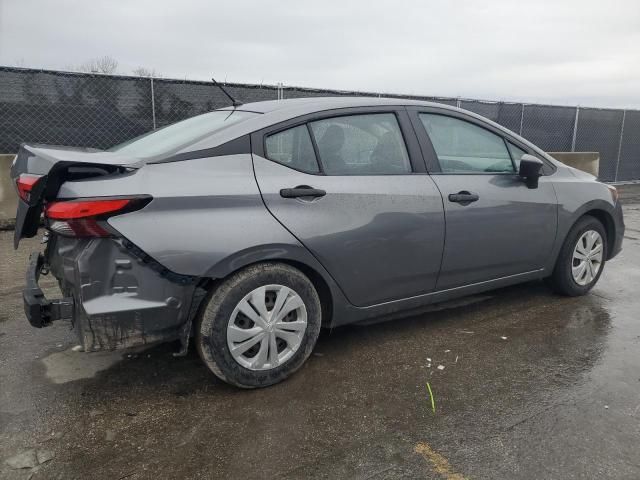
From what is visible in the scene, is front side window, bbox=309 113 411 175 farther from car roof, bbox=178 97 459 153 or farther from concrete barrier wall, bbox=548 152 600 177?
concrete barrier wall, bbox=548 152 600 177

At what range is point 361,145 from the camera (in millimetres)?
2980

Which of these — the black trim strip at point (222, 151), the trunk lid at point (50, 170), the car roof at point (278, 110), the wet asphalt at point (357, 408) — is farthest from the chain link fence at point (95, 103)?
the black trim strip at point (222, 151)

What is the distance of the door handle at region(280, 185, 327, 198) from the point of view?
8.53ft

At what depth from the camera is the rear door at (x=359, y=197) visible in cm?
265

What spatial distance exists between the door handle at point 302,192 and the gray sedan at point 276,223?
0.01 meters

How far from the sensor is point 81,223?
221 centimetres

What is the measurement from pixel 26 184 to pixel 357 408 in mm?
1994

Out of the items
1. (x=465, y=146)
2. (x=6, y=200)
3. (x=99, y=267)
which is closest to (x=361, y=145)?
(x=465, y=146)

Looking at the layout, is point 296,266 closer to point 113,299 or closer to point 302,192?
point 302,192

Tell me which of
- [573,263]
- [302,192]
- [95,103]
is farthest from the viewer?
[95,103]

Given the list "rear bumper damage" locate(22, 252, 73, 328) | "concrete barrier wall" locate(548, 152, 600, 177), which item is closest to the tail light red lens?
"rear bumper damage" locate(22, 252, 73, 328)

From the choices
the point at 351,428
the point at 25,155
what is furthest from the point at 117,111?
the point at 351,428

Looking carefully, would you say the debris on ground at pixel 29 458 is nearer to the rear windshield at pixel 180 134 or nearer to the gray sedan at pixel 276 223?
the gray sedan at pixel 276 223

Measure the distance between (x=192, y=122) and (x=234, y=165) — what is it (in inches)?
34.7
